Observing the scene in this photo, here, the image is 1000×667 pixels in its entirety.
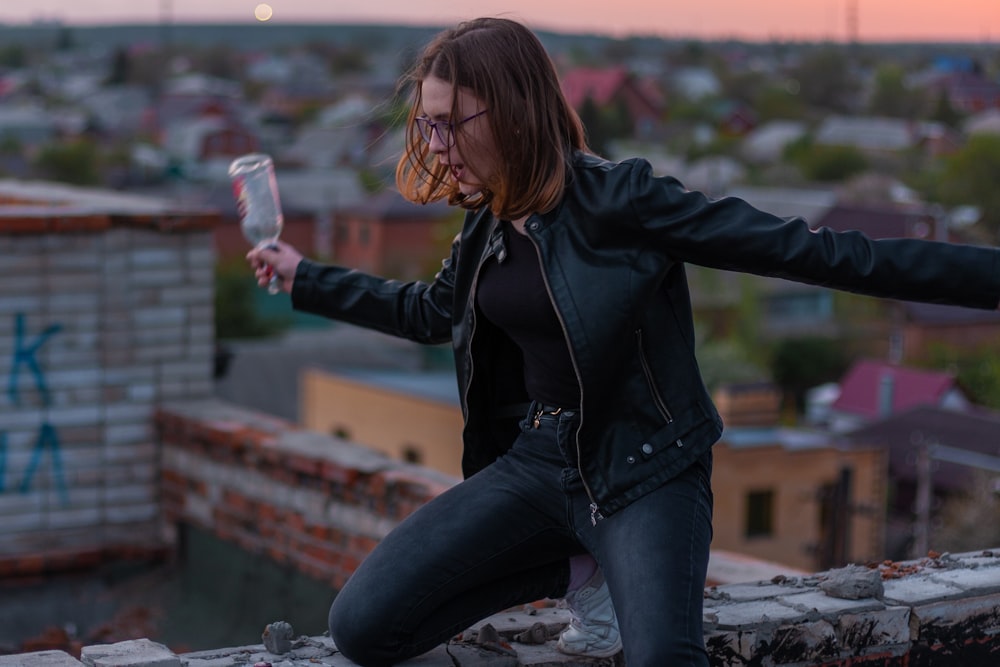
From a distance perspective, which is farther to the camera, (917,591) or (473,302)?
(917,591)

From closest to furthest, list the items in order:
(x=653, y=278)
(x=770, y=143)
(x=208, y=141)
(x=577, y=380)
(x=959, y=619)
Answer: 1. (x=653, y=278)
2. (x=577, y=380)
3. (x=959, y=619)
4. (x=208, y=141)
5. (x=770, y=143)

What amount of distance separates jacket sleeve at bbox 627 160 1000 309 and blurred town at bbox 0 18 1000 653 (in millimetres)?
526

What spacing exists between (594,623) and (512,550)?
0.31 metres

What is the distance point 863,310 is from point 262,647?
54175 mm

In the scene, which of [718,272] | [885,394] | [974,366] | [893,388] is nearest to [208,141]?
[718,272]

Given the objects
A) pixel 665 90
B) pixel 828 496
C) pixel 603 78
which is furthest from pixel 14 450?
pixel 665 90

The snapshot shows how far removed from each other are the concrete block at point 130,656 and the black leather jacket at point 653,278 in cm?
105

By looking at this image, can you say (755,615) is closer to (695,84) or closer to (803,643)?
(803,643)

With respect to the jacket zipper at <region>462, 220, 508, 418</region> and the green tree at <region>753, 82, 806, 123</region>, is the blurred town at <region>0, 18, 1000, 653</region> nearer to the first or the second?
the green tree at <region>753, 82, 806, 123</region>

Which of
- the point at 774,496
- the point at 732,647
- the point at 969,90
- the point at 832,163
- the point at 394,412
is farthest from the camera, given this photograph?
the point at 969,90

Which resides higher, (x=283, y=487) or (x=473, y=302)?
(x=473, y=302)

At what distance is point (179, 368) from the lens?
7.64 meters

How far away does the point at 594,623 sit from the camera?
3.74 meters

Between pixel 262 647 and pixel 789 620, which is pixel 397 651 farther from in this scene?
pixel 789 620
